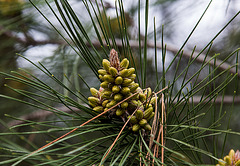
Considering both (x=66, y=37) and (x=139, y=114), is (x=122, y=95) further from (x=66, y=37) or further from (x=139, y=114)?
(x=66, y=37)

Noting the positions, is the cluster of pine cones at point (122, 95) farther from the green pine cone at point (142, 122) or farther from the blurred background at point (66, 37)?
the blurred background at point (66, 37)

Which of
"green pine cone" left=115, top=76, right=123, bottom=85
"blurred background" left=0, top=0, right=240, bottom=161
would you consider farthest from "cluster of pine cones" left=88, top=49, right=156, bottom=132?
"blurred background" left=0, top=0, right=240, bottom=161

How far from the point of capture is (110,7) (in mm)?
1229

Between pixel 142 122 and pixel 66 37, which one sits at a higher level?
pixel 66 37

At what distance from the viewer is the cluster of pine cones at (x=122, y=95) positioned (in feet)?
1.35

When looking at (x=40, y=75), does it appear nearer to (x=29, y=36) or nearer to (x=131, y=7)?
(x=29, y=36)

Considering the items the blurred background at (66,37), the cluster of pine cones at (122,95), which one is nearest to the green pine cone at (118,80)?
the cluster of pine cones at (122,95)

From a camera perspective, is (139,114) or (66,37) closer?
(139,114)

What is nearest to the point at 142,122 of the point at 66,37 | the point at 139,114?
the point at 139,114

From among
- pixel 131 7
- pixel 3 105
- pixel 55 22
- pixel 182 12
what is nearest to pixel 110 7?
pixel 131 7

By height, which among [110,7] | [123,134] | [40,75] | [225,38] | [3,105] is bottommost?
[123,134]

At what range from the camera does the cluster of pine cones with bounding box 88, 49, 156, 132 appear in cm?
41

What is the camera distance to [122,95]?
0.42 meters

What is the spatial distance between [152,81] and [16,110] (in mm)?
718
